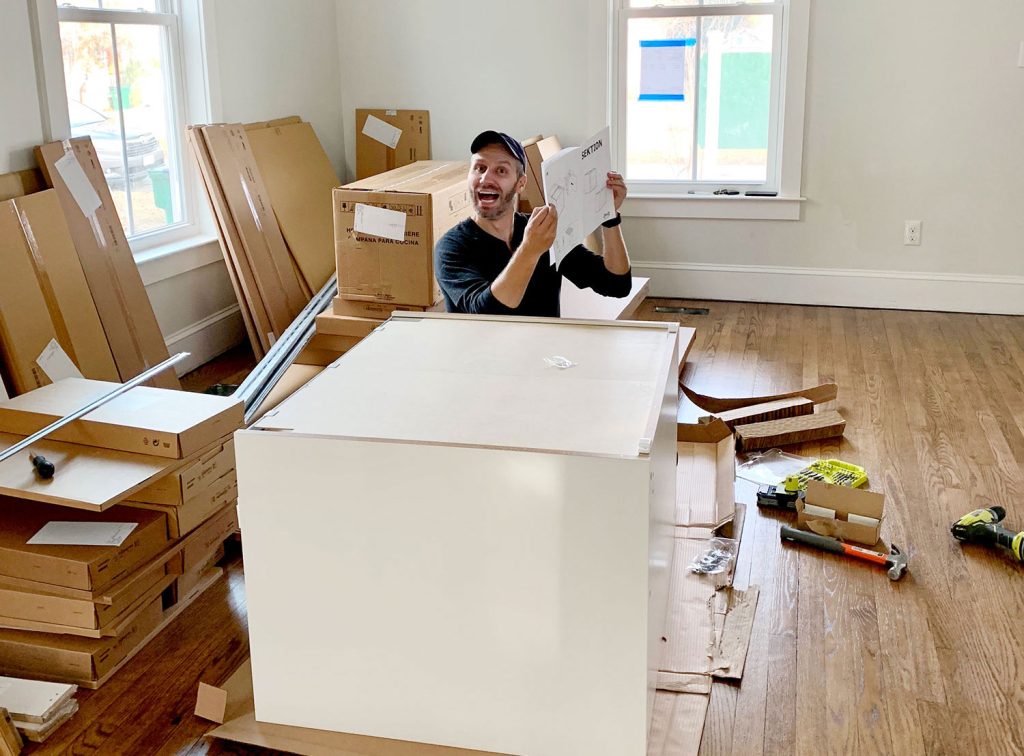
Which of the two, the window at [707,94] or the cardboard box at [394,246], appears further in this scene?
the window at [707,94]

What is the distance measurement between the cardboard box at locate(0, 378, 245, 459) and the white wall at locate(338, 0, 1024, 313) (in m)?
3.20

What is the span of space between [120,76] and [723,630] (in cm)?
317

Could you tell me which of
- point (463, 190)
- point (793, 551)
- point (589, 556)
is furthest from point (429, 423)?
point (463, 190)

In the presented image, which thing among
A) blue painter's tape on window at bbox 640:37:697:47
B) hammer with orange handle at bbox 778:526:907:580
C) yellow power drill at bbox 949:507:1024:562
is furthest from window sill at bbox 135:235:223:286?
yellow power drill at bbox 949:507:1024:562

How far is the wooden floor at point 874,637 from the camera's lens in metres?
2.01

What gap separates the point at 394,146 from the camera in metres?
5.52

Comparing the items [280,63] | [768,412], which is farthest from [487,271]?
[280,63]

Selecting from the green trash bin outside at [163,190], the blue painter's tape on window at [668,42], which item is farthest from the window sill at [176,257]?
the blue painter's tape on window at [668,42]

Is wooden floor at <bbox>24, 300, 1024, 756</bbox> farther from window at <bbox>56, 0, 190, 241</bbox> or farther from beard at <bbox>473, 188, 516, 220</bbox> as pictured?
window at <bbox>56, 0, 190, 241</bbox>

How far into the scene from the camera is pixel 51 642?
7.28 feet

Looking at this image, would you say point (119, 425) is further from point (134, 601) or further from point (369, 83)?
point (369, 83)

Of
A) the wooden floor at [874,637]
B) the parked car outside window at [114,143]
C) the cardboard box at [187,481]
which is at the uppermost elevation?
the parked car outside window at [114,143]

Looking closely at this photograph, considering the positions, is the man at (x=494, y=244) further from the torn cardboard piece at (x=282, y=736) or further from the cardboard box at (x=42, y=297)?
the cardboard box at (x=42, y=297)

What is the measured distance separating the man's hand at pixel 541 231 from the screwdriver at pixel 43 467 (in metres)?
1.15
